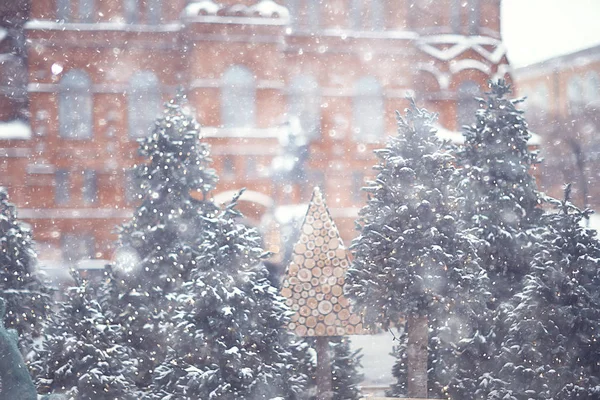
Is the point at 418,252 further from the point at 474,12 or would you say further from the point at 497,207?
the point at 474,12

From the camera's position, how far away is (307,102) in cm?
3105

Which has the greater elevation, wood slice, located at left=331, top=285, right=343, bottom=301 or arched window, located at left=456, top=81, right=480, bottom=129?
arched window, located at left=456, top=81, right=480, bottom=129

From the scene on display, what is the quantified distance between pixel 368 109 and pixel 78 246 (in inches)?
525

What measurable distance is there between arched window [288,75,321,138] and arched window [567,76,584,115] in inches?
601

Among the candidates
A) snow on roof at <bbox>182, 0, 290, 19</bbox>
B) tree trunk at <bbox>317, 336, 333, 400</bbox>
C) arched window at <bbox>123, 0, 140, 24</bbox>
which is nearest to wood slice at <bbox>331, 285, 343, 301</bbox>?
tree trunk at <bbox>317, 336, 333, 400</bbox>

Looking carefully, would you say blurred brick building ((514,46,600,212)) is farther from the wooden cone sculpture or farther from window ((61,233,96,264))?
the wooden cone sculpture

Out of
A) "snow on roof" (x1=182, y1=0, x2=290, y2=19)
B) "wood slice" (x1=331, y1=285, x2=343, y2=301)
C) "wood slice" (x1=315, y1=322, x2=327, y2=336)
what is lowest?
"wood slice" (x1=315, y1=322, x2=327, y2=336)

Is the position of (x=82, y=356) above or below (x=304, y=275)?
below

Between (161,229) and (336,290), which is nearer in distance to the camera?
(336,290)

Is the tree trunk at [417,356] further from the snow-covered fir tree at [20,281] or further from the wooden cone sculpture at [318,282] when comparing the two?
the snow-covered fir tree at [20,281]

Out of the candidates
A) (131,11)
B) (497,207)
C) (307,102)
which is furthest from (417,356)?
(131,11)

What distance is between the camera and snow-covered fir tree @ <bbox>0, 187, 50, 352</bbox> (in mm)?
14070

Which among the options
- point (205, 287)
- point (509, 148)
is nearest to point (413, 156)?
point (509, 148)

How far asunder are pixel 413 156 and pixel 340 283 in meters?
2.63
